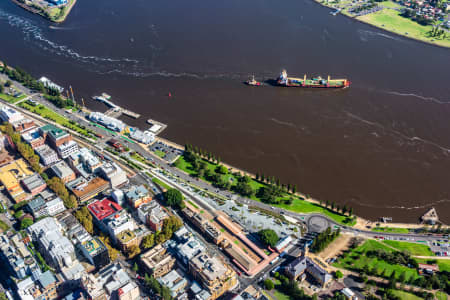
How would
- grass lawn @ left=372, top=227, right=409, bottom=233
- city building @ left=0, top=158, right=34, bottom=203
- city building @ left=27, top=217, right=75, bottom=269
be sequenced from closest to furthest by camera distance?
1. city building @ left=27, top=217, right=75, bottom=269
2. grass lawn @ left=372, top=227, right=409, bottom=233
3. city building @ left=0, top=158, right=34, bottom=203

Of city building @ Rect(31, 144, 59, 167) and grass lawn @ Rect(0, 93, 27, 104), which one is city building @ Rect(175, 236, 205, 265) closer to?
city building @ Rect(31, 144, 59, 167)

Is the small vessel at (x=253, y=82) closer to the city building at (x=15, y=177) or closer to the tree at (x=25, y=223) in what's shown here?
the city building at (x=15, y=177)

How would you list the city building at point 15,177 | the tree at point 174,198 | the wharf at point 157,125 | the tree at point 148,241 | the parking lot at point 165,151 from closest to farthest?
1. the tree at point 148,241
2. the tree at point 174,198
3. the city building at point 15,177
4. the parking lot at point 165,151
5. the wharf at point 157,125

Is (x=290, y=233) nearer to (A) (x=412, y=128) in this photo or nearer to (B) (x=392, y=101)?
(A) (x=412, y=128)

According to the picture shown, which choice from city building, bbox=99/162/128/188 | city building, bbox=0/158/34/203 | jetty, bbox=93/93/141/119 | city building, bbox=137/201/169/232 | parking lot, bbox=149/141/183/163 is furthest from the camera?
jetty, bbox=93/93/141/119

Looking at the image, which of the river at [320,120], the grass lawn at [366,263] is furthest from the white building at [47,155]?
the grass lawn at [366,263]

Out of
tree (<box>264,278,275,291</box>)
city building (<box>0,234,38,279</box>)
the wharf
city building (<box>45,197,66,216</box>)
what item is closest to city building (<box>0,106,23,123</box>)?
the wharf
